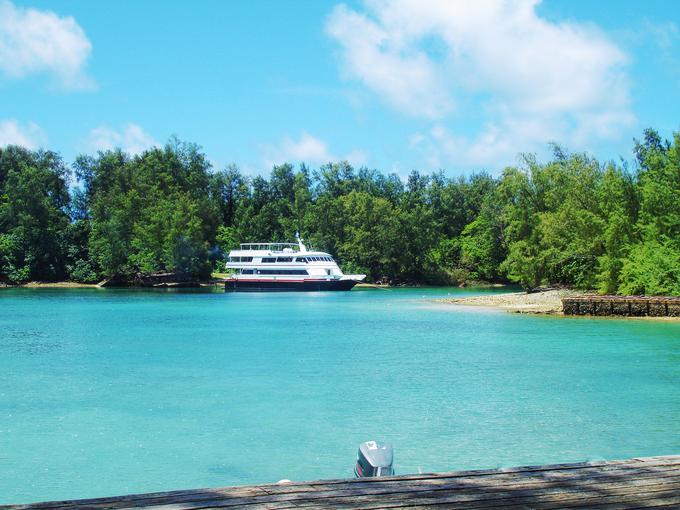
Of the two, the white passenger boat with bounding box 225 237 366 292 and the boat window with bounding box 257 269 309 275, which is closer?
the white passenger boat with bounding box 225 237 366 292

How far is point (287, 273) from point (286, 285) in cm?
156

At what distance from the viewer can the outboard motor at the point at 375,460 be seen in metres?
7.51

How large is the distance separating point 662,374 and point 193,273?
6475 cm

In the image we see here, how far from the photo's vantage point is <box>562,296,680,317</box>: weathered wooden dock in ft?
119

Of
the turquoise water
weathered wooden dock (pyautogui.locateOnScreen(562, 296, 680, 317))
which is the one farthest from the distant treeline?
the turquoise water

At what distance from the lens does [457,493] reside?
4574 millimetres

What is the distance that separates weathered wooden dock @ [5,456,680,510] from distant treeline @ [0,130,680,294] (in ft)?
170

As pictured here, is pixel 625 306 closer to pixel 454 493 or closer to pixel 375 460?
pixel 375 460

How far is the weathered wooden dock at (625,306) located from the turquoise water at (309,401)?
171 inches

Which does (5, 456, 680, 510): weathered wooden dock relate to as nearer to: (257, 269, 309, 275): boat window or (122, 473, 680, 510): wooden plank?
(122, 473, 680, 510): wooden plank

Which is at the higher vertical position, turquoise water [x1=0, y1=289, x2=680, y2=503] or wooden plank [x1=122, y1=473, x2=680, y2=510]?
wooden plank [x1=122, y1=473, x2=680, y2=510]

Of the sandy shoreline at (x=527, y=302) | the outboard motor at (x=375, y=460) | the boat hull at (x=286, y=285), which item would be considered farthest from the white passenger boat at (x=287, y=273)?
the outboard motor at (x=375, y=460)

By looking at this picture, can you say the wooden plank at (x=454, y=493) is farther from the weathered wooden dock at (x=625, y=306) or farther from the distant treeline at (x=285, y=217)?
the distant treeline at (x=285, y=217)

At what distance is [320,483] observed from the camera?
480 cm
